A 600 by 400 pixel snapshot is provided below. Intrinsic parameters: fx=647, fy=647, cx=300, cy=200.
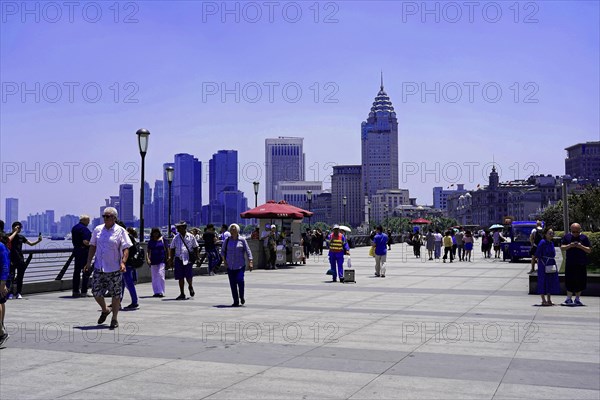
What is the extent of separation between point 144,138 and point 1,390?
15.6 m

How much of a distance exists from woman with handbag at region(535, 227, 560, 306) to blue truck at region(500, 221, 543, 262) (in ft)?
61.4

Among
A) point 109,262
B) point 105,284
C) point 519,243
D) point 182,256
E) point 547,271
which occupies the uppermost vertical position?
point 109,262

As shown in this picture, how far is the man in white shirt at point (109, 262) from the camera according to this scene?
1070 cm

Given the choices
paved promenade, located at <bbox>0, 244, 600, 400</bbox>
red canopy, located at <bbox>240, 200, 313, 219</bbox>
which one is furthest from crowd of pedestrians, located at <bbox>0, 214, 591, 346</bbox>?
red canopy, located at <bbox>240, 200, 313, 219</bbox>

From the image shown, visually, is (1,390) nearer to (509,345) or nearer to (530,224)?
(509,345)

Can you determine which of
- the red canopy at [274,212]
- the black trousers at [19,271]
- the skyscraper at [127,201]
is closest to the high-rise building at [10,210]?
the skyscraper at [127,201]

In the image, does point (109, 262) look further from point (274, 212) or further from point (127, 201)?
point (127, 201)

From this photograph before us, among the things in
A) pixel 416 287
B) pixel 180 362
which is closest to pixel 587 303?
pixel 416 287

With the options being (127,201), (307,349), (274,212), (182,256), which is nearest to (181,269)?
(182,256)

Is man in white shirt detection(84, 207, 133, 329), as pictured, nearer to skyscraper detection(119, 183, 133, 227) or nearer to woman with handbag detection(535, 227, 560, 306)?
woman with handbag detection(535, 227, 560, 306)

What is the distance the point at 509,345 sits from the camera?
902 cm

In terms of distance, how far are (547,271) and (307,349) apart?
737 centimetres

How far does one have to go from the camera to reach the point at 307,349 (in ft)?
28.6

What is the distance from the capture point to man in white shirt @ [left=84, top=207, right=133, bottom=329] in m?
10.7
